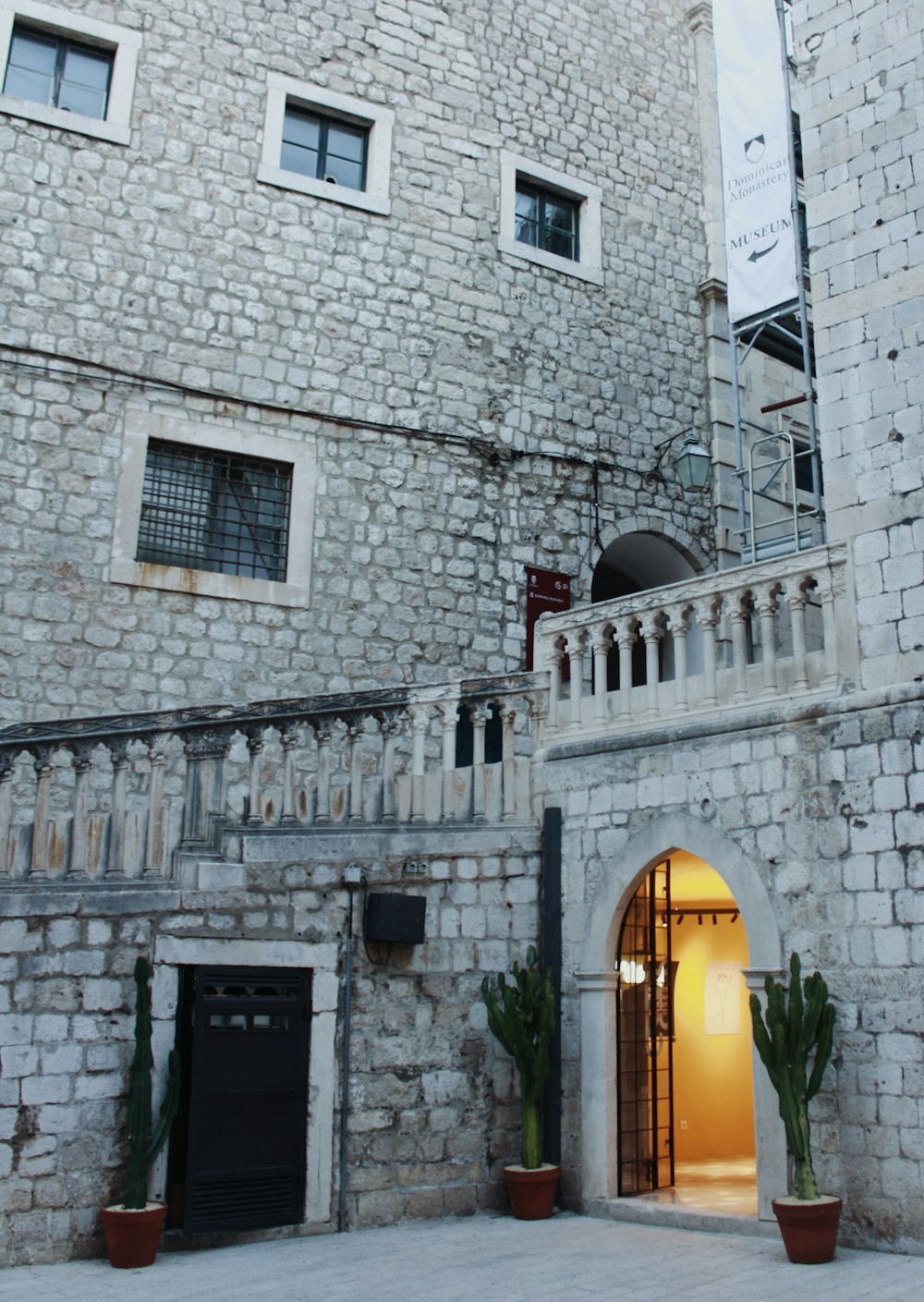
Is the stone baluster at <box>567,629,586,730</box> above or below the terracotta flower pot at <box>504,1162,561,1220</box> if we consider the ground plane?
above

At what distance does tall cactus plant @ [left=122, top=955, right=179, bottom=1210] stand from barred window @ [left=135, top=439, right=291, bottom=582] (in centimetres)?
435

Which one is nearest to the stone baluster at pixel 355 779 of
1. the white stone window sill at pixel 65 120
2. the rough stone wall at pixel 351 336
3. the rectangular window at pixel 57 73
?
the rough stone wall at pixel 351 336

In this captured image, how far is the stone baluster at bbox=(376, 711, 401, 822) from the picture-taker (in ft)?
25.9

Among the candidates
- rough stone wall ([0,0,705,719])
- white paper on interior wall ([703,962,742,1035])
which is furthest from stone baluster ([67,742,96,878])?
white paper on interior wall ([703,962,742,1035])

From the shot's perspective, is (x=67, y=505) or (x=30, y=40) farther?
(x=30, y=40)

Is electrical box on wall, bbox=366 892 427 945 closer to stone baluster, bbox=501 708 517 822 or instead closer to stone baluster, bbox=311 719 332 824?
stone baluster, bbox=311 719 332 824

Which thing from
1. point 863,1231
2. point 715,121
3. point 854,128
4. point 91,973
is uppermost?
point 715,121

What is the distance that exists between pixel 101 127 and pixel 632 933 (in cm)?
786

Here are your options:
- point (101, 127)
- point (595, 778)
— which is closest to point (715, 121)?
point (101, 127)

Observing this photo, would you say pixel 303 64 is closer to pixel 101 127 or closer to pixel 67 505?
pixel 101 127

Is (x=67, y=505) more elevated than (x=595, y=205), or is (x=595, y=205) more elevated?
(x=595, y=205)

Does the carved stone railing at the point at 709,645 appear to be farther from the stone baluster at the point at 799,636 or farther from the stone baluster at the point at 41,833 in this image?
→ the stone baluster at the point at 41,833

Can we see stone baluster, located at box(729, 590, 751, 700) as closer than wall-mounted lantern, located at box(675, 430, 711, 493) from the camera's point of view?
Yes

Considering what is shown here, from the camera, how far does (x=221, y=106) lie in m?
11.0
